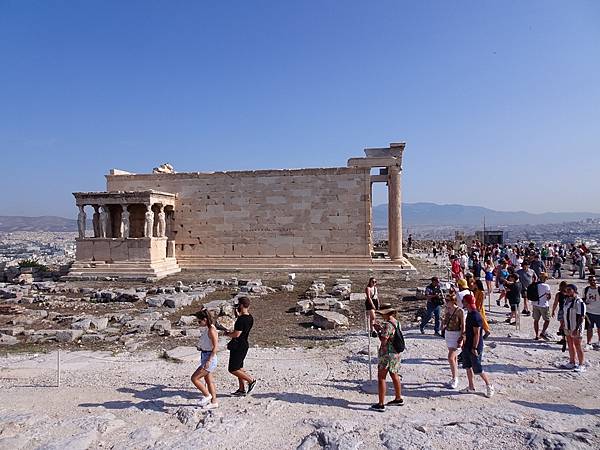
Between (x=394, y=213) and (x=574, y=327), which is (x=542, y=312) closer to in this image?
(x=574, y=327)

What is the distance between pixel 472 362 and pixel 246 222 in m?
16.7

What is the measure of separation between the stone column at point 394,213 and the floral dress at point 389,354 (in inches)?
606

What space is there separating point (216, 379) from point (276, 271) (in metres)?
13.9

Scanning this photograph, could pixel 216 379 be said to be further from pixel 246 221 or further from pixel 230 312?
pixel 246 221

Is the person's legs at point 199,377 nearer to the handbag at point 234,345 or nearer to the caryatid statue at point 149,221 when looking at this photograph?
the handbag at point 234,345

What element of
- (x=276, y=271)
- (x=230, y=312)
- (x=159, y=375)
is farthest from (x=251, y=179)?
(x=159, y=375)

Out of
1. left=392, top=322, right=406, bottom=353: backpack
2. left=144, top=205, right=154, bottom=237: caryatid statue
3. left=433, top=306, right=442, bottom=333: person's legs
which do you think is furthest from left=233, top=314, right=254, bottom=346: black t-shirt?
left=144, top=205, right=154, bottom=237: caryatid statue

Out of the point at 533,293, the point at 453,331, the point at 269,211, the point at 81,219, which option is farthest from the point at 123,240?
the point at 453,331

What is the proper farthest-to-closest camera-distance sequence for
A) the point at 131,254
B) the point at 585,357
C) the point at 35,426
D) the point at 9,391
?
the point at 131,254 < the point at 585,357 < the point at 9,391 < the point at 35,426

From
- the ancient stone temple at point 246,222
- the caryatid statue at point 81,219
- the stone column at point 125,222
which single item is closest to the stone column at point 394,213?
the ancient stone temple at point 246,222

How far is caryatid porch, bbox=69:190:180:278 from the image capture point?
20281 mm

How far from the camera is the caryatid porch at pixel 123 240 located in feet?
66.5

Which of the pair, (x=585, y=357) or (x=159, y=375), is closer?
(x=159, y=375)

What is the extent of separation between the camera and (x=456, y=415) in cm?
534
